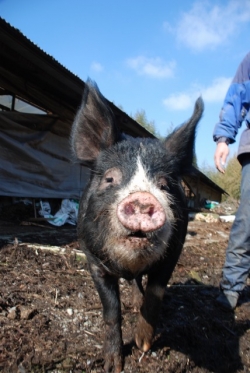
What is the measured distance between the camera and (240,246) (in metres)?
3.45

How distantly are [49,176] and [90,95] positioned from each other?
6354 millimetres

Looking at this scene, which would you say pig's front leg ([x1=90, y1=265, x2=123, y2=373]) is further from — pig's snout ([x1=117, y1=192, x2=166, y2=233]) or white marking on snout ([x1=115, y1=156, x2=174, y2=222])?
pig's snout ([x1=117, y1=192, x2=166, y2=233])

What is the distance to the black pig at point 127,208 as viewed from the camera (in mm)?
1982

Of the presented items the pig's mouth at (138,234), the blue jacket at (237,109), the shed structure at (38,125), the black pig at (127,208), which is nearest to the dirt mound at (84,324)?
the black pig at (127,208)

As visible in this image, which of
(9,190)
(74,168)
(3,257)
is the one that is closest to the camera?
(3,257)

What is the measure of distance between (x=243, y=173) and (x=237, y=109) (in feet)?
1.96

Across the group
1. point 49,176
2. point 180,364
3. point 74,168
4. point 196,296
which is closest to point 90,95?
point 180,364

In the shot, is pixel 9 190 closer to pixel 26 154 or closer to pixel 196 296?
pixel 26 154

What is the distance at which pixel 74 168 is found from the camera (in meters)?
9.69

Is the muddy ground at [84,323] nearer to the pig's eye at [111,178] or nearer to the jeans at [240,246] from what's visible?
the jeans at [240,246]

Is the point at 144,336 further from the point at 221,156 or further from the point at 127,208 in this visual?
the point at 221,156

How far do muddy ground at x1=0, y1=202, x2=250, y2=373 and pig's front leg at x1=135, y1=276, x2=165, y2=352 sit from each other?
90 millimetres

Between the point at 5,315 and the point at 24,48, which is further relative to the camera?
the point at 24,48

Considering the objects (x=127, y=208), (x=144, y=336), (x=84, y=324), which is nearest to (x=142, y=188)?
(x=127, y=208)
